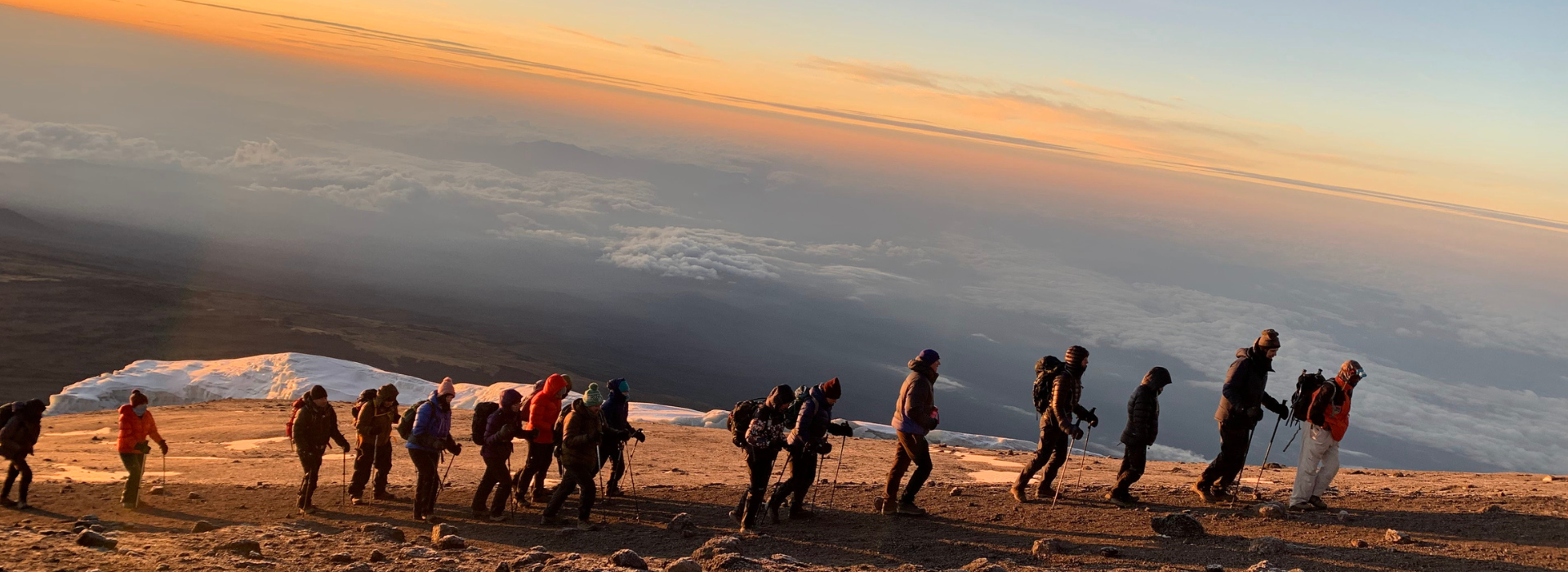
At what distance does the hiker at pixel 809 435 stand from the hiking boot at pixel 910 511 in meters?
1.14

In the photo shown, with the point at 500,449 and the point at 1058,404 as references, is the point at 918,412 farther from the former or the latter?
the point at 500,449

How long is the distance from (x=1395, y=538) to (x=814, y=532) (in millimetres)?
5421

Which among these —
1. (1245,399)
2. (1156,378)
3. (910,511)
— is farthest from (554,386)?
(1245,399)

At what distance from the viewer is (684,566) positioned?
7434 millimetres

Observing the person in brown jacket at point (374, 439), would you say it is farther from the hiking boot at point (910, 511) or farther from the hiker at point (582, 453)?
the hiking boot at point (910, 511)

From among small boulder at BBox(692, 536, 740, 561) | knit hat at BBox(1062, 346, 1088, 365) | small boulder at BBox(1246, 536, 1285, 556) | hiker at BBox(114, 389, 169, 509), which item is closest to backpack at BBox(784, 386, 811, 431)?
small boulder at BBox(692, 536, 740, 561)

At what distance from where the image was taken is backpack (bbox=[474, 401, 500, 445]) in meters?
10.0

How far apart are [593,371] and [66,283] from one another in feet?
269

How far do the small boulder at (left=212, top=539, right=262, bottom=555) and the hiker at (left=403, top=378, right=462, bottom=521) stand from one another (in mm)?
1710

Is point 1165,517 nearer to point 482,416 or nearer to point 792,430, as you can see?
point 792,430

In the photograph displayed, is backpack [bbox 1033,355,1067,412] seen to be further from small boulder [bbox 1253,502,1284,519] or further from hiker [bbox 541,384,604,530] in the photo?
hiker [bbox 541,384,604,530]

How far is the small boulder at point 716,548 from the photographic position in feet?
26.0

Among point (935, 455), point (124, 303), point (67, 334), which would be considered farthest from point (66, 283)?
point (935, 455)

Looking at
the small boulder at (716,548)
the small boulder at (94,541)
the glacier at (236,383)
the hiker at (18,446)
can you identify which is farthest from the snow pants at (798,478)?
the glacier at (236,383)
